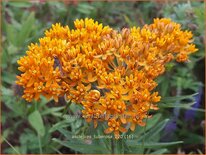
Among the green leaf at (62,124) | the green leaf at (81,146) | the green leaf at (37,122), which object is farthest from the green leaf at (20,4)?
the green leaf at (81,146)

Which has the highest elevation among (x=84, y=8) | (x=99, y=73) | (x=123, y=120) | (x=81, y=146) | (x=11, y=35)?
(x=84, y=8)

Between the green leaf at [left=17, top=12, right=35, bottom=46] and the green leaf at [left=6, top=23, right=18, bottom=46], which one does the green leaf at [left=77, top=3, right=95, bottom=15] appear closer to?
the green leaf at [left=17, top=12, right=35, bottom=46]

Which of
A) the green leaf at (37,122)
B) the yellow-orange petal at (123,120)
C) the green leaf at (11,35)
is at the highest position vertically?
the green leaf at (11,35)

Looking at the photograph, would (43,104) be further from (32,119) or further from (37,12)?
(37,12)

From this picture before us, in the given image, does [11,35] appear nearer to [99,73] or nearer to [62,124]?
[62,124]

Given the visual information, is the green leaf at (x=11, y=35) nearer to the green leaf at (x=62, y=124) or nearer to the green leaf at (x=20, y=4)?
the green leaf at (x=20, y=4)

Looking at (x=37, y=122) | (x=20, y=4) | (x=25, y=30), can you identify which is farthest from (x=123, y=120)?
(x=20, y=4)

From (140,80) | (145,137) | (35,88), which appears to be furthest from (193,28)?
(35,88)
